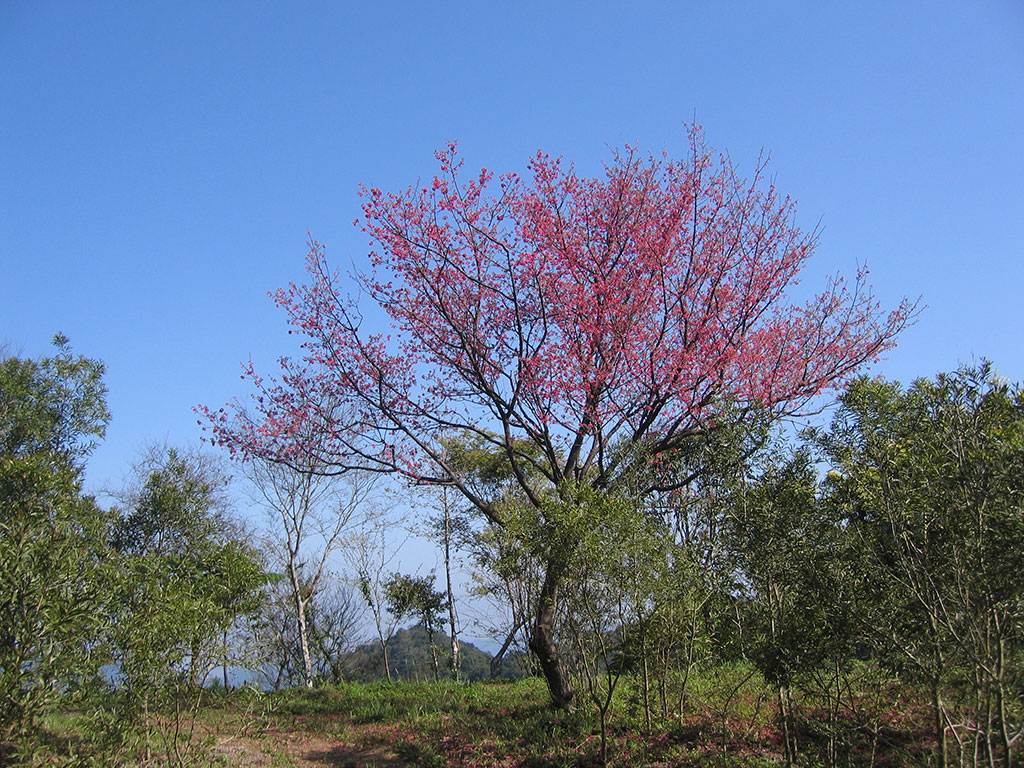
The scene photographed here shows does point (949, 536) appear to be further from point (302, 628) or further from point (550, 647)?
point (302, 628)

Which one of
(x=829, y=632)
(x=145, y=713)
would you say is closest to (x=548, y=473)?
(x=829, y=632)

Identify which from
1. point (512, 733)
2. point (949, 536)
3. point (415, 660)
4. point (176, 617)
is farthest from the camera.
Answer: point (415, 660)

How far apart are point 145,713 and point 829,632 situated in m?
5.94

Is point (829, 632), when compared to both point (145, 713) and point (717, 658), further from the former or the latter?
point (145, 713)

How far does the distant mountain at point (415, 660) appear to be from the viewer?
54.3 ft

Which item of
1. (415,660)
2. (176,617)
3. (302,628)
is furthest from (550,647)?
(415,660)

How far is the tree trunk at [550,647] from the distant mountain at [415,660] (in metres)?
7.41

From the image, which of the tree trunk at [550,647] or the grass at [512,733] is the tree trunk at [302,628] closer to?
the grass at [512,733]

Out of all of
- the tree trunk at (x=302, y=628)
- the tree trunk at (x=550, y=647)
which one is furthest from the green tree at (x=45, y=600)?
the tree trunk at (x=302, y=628)

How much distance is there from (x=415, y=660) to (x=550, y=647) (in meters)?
12.8

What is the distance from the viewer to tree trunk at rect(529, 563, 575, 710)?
788 cm

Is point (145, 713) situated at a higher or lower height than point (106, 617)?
lower

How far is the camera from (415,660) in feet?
63.5

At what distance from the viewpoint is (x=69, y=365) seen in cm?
1641
